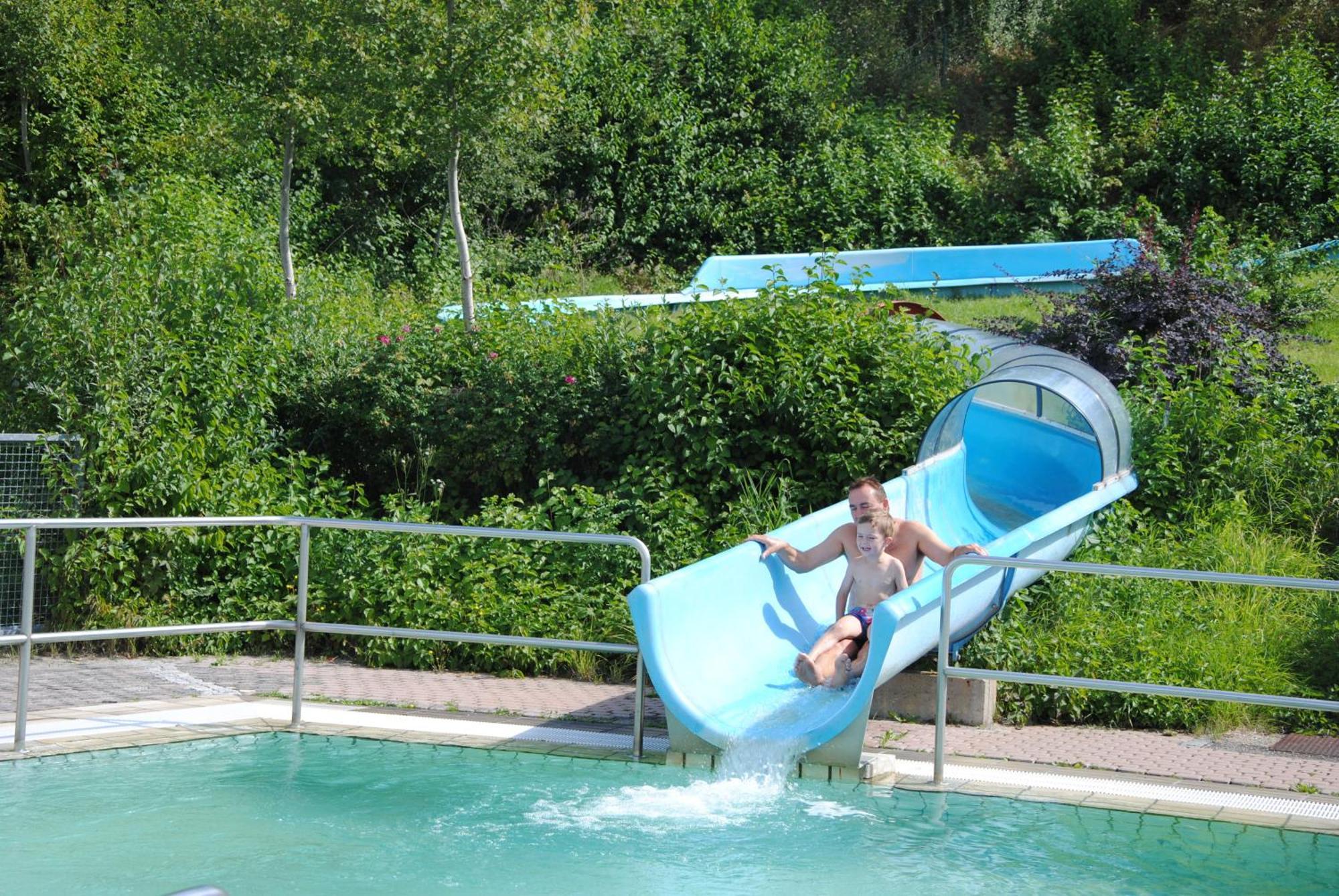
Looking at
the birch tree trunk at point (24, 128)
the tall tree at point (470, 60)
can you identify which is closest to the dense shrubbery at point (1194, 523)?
the tall tree at point (470, 60)

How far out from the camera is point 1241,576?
213 inches

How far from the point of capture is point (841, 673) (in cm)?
701

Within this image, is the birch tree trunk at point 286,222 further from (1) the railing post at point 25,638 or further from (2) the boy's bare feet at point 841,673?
(2) the boy's bare feet at point 841,673

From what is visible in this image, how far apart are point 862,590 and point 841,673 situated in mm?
657

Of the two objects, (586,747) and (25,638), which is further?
(586,747)

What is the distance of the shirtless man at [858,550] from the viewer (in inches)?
293

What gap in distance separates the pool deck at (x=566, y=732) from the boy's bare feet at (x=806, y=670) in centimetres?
48

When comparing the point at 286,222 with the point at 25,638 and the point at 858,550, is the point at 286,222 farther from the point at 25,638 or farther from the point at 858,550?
the point at 858,550

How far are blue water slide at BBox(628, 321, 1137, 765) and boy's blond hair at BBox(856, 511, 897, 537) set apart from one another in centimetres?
45

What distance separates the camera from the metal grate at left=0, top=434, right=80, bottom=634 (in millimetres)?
9438

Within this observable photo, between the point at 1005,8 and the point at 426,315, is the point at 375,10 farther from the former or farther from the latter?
the point at 1005,8

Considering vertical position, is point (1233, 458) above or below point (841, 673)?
above

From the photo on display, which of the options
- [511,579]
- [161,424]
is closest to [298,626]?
[511,579]

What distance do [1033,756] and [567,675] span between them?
3.23 metres
